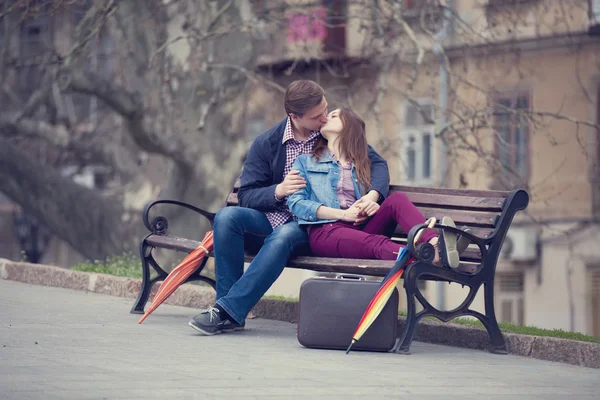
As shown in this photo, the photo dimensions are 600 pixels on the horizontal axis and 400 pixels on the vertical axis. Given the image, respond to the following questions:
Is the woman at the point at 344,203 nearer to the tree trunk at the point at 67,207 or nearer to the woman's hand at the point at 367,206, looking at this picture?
the woman's hand at the point at 367,206

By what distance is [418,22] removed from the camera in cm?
1655

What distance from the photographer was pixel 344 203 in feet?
26.5

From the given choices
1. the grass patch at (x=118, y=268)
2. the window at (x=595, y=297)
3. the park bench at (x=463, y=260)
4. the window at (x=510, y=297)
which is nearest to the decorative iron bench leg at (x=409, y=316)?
the park bench at (x=463, y=260)

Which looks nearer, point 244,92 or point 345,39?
point 244,92

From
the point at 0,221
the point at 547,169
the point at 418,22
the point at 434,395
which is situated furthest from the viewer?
the point at 0,221

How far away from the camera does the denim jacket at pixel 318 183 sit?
798 centimetres

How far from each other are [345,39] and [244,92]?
33.3ft

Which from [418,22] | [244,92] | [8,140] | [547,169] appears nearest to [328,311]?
[418,22]

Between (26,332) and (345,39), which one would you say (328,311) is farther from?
(345,39)

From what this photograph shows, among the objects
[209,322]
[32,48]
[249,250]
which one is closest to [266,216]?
[249,250]

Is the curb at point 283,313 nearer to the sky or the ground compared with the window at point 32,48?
nearer to the ground

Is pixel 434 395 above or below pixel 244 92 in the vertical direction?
below

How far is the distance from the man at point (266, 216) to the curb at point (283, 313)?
2.90ft

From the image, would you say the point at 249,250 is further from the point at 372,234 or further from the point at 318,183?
the point at 372,234
